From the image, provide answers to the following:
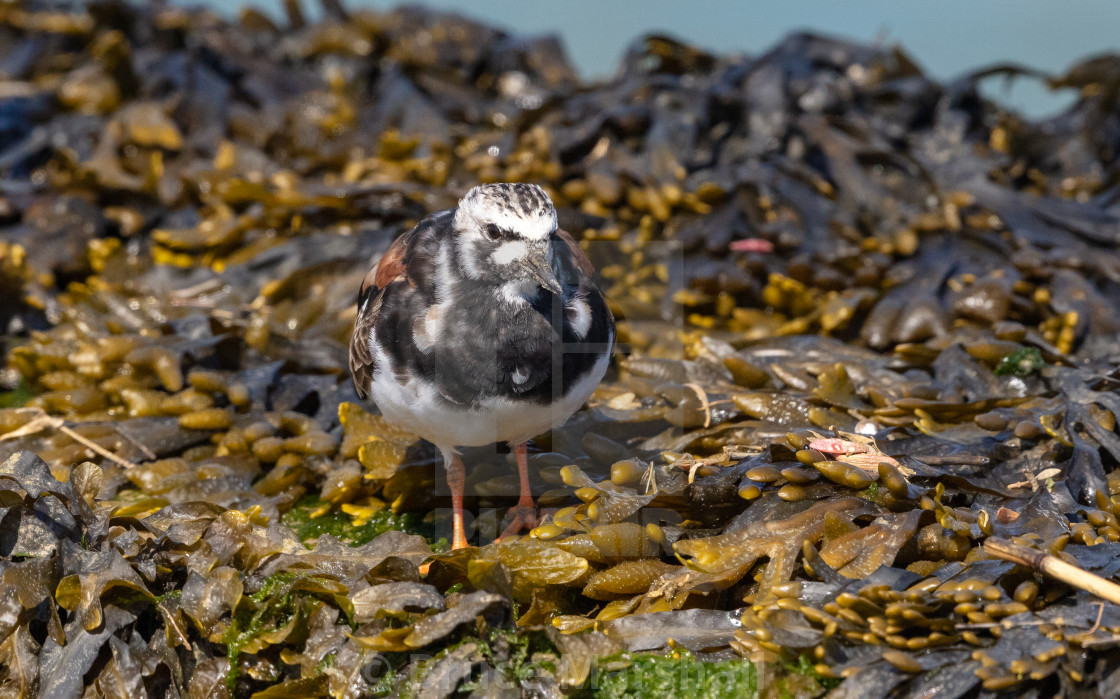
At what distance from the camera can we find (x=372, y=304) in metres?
2.86

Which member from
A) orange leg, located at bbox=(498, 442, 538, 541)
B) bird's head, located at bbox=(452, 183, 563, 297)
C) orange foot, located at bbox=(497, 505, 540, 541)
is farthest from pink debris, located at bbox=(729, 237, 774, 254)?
bird's head, located at bbox=(452, 183, 563, 297)

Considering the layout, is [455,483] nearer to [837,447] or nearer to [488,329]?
[488,329]

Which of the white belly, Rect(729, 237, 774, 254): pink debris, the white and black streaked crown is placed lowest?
the white belly

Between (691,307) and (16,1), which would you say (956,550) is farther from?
(16,1)

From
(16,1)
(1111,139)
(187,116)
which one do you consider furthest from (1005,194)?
(16,1)

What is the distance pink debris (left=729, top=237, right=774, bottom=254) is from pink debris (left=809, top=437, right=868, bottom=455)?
1979mm

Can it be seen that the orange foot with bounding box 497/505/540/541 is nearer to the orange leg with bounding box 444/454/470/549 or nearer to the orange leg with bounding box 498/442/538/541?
the orange leg with bounding box 498/442/538/541

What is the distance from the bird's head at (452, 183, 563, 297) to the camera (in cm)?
241

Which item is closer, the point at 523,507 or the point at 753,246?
the point at 523,507

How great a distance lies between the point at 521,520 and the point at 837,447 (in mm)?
1106

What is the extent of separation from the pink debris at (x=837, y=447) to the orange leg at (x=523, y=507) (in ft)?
3.27

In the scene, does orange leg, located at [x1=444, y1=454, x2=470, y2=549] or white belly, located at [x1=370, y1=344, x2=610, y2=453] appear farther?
orange leg, located at [x1=444, y1=454, x2=470, y2=549]

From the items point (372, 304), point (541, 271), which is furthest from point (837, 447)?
point (372, 304)

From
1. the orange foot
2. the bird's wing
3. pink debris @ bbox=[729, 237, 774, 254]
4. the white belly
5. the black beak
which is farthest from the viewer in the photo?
pink debris @ bbox=[729, 237, 774, 254]
